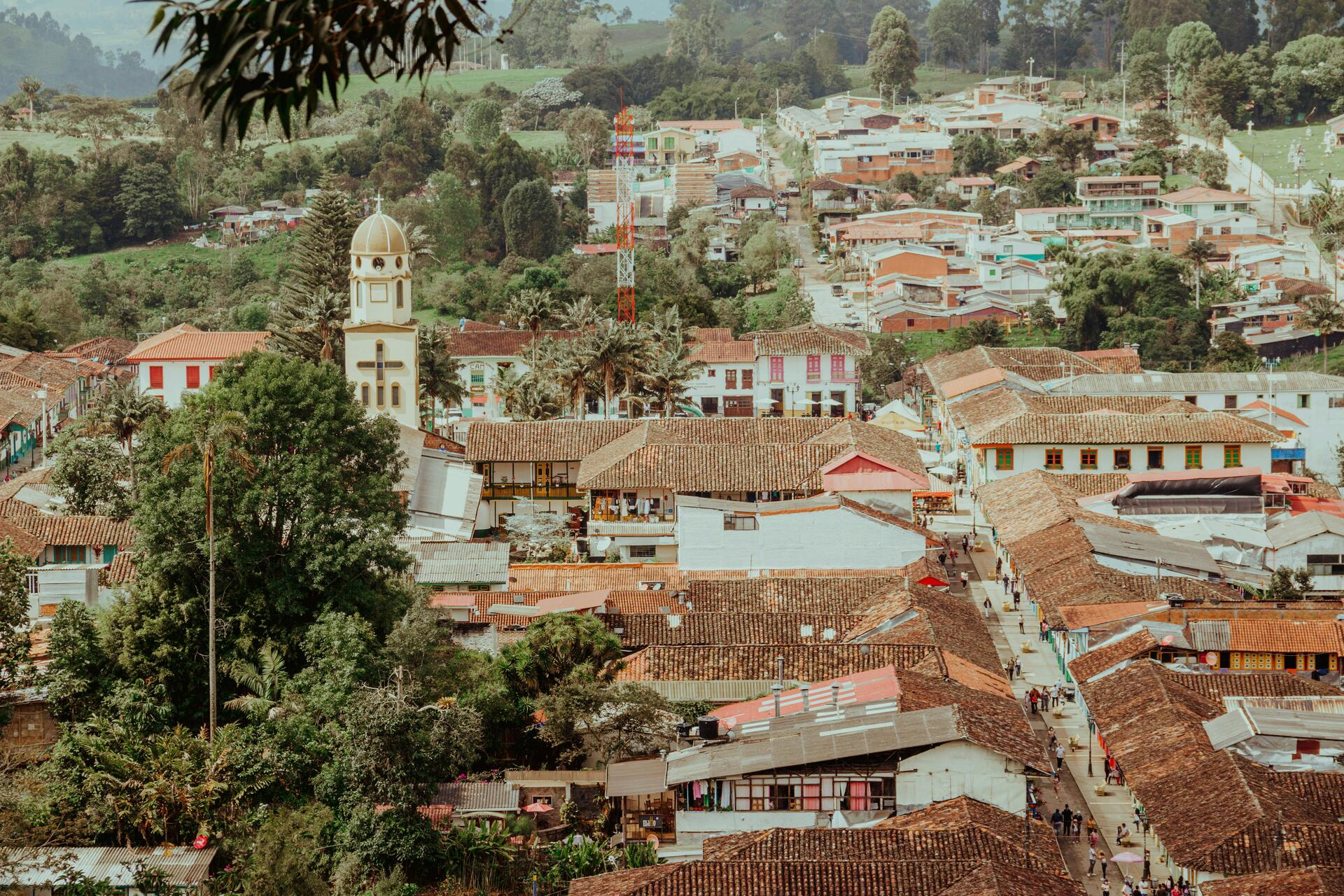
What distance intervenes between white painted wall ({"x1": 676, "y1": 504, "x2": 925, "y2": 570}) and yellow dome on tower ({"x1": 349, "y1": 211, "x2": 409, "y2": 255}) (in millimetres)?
11959

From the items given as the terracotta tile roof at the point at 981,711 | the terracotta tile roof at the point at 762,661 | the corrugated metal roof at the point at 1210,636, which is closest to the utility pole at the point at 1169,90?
the corrugated metal roof at the point at 1210,636

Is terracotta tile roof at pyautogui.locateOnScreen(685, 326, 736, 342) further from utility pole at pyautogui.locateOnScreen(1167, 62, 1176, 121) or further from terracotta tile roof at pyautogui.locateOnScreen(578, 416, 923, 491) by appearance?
utility pole at pyautogui.locateOnScreen(1167, 62, 1176, 121)

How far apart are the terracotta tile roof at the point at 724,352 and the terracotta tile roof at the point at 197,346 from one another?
544 inches

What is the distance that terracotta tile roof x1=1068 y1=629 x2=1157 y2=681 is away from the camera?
1225 inches

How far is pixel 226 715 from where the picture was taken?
27.5 metres

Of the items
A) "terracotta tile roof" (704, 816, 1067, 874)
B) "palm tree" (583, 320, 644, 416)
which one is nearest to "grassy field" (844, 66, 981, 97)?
"palm tree" (583, 320, 644, 416)

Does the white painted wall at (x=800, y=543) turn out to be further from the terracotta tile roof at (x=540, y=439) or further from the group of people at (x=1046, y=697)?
the terracotta tile roof at (x=540, y=439)

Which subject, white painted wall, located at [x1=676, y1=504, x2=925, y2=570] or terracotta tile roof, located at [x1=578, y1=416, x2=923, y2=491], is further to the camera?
terracotta tile roof, located at [x1=578, y1=416, x2=923, y2=491]

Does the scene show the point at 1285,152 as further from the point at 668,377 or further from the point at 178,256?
the point at 668,377

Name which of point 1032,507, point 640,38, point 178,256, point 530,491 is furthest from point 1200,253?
point 640,38

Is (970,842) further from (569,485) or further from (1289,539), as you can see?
(569,485)

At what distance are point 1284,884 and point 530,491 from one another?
25.9 metres

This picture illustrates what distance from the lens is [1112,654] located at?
103ft

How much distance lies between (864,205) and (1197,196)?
57.7 ft
